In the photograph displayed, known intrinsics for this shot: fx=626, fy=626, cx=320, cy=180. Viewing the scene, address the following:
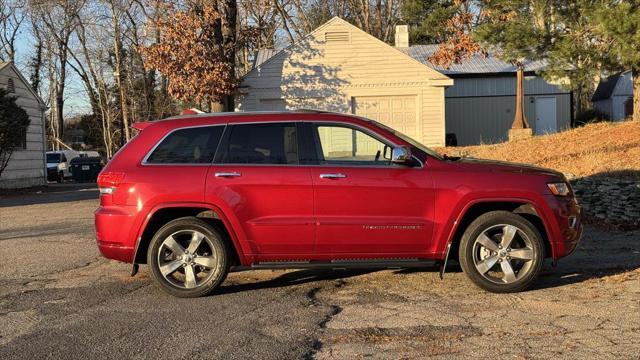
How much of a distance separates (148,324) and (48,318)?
1.03 m

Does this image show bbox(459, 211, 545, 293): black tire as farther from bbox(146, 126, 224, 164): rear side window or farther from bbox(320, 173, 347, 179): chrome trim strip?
bbox(146, 126, 224, 164): rear side window

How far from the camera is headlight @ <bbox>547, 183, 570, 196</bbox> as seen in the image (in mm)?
6277

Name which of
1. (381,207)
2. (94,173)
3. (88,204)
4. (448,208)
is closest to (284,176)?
(381,207)

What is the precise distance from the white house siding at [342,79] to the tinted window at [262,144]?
662 inches

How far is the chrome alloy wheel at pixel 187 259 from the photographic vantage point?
Result: 6.23 m

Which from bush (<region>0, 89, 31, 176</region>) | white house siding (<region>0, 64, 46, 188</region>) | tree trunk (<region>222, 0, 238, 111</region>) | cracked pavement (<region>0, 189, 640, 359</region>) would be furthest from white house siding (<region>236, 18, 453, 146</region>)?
cracked pavement (<region>0, 189, 640, 359</region>)

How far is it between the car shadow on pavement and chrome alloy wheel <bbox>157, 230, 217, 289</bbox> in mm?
294

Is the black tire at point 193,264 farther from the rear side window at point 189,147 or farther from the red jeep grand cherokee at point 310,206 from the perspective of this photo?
the rear side window at point 189,147

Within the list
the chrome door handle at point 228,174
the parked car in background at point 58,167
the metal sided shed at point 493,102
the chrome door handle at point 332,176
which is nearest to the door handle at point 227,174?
the chrome door handle at point 228,174

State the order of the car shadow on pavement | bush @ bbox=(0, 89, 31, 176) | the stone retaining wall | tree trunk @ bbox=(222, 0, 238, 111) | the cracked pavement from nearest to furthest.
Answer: the cracked pavement < the car shadow on pavement < the stone retaining wall < bush @ bbox=(0, 89, 31, 176) < tree trunk @ bbox=(222, 0, 238, 111)

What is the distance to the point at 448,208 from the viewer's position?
20.2 ft

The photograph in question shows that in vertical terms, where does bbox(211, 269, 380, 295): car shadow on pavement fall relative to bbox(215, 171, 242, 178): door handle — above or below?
below

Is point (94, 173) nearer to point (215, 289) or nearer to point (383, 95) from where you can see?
A: point (383, 95)

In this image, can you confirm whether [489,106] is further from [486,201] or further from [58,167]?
[486,201]
